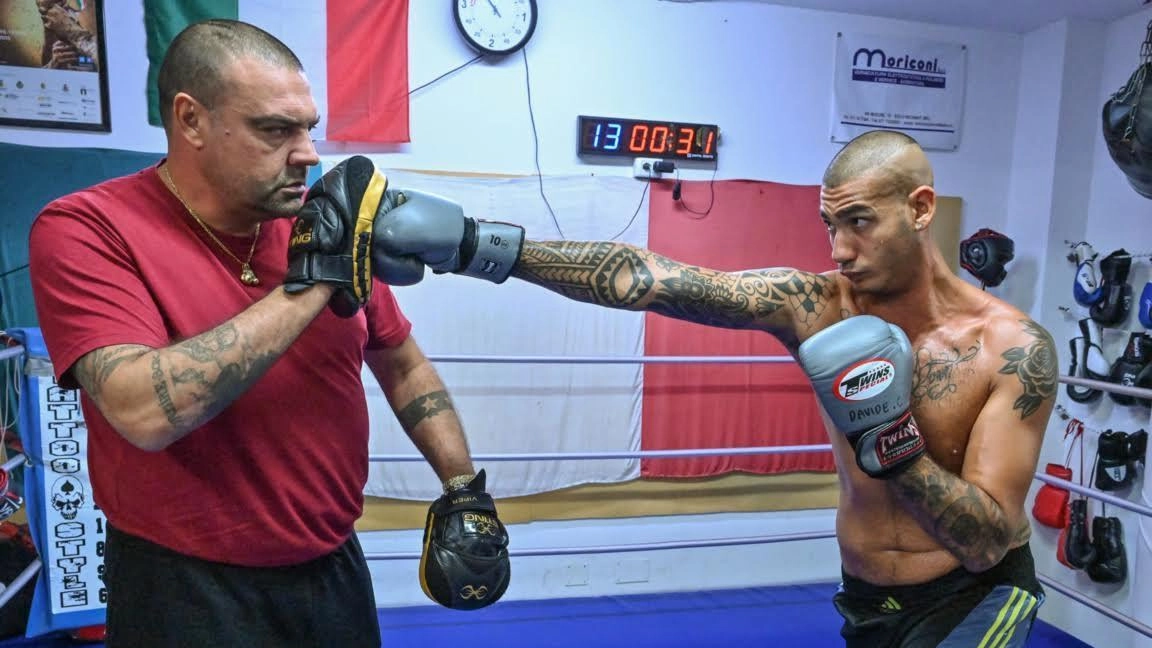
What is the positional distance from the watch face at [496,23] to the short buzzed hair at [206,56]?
2.06m

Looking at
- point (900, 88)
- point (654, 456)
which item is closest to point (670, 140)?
point (900, 88)

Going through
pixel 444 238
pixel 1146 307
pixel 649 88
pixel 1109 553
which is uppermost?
pixel 649 88

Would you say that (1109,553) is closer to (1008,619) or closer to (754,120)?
(1008,619)

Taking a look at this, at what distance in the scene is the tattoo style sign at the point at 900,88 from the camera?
3596 millimetres

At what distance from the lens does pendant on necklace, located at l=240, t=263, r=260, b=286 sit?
1.18 m

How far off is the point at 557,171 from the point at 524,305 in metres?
0.61

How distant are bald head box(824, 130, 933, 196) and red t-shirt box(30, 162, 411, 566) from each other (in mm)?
Answer: 979

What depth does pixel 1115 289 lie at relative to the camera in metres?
3.26

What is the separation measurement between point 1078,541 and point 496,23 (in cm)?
336

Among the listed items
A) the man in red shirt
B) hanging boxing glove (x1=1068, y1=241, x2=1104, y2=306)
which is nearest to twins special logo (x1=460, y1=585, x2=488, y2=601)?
the man in red shirt

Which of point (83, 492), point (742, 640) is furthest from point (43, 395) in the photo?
point (742, 640)

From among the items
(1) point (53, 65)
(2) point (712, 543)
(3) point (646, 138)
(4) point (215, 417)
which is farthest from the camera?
(3) point (646, 138)

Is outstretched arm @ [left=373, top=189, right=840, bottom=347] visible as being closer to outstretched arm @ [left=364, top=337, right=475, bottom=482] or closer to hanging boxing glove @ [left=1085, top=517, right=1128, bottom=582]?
outstretched arm @ [left=364, top=337, right=475, bottom=482]

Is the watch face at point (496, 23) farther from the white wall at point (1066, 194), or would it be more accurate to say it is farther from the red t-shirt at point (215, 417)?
the white wall at point (1066, 194)
